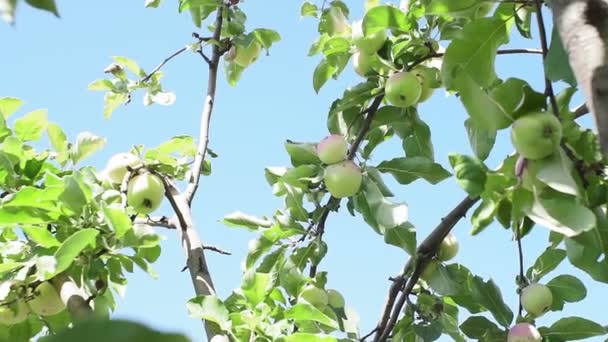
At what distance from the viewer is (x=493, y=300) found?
1856 millimetres

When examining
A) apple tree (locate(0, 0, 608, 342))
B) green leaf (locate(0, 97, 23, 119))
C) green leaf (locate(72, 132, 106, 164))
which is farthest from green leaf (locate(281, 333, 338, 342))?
green leaf (locate(0, 97, 23, 119))

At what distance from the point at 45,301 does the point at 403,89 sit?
965 mm

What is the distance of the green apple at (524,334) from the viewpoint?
1.74m

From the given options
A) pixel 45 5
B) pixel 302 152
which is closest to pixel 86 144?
pixel 302 152

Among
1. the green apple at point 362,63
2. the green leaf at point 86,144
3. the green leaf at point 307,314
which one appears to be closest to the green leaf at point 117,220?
the green leaf at point 307,314

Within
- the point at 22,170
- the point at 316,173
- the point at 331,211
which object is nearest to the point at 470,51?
the point at 316,173

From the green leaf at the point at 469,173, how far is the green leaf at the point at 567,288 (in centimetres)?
75

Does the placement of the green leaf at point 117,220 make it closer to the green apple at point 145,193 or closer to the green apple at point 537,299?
the green apple at point 145,193

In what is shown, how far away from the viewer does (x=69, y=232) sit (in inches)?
68.6

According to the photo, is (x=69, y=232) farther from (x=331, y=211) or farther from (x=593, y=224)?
(x=593, y=224)

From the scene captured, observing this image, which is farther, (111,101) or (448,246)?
(111,101)

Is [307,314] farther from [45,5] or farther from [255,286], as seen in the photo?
[45,5]

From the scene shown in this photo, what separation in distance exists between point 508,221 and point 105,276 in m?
0.94

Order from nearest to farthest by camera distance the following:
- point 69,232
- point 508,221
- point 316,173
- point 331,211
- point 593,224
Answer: point 593,224 < point 508,221 < point 69,232 < point 316,173 < point 331,211
